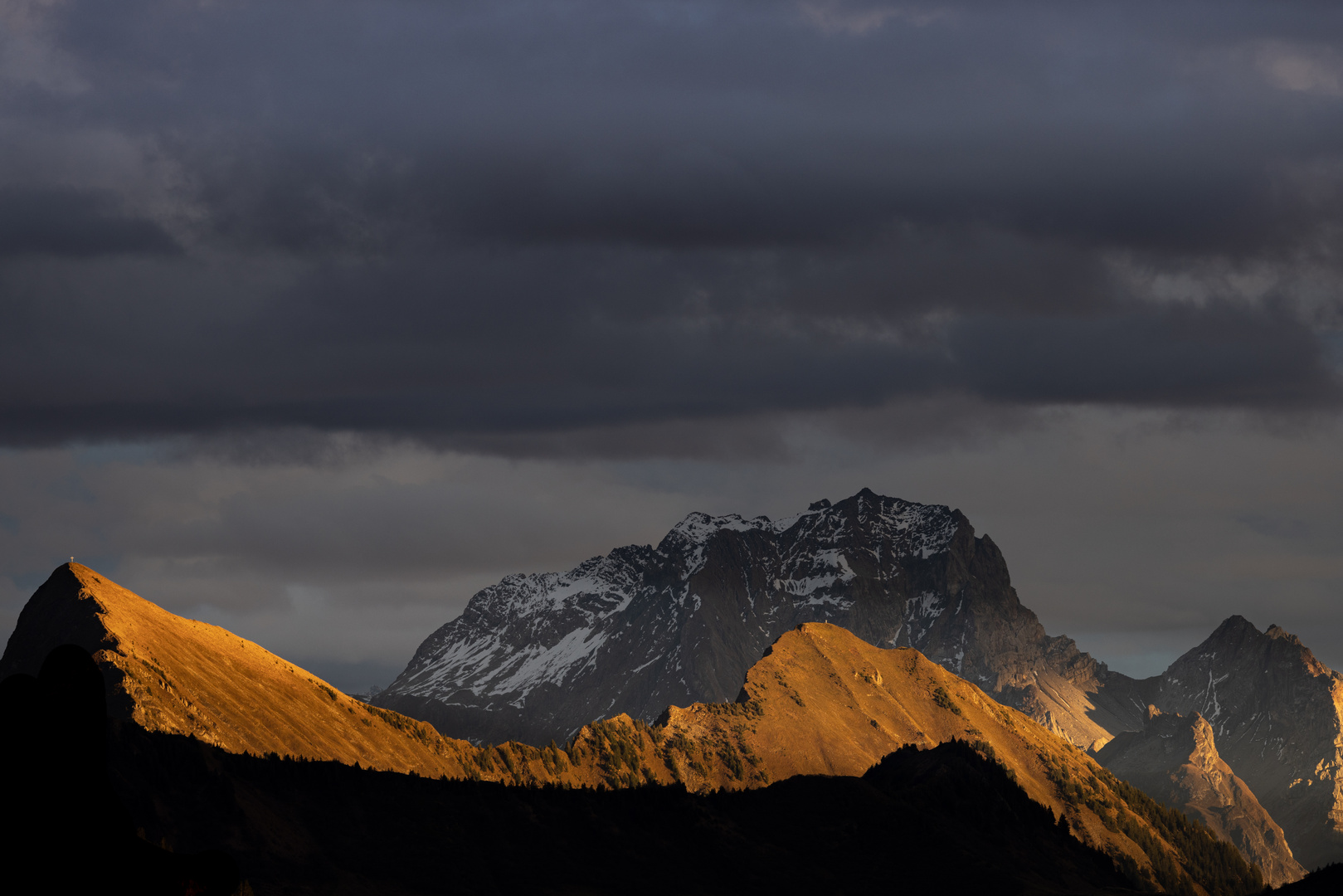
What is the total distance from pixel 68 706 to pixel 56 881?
2.40m

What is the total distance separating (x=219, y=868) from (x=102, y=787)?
2130 mm

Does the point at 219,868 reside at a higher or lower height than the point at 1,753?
lower

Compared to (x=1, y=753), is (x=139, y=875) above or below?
below

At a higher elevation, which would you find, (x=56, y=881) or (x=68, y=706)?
(x=68, y=706)

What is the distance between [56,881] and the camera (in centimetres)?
2133

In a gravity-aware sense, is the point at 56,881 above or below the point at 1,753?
below

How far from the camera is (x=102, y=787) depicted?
21.7 meters

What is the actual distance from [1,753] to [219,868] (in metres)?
3.45

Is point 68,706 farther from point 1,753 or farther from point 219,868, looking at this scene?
point 219,868

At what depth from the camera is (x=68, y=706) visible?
2156 centimetres

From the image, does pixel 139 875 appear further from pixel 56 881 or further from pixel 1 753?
pixel 1 753

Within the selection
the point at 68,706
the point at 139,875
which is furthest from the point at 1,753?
the point at 139,875

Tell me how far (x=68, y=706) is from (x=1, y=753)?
3.47 feet

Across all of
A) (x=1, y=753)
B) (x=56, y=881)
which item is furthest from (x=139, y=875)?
(x=1, y=753)
